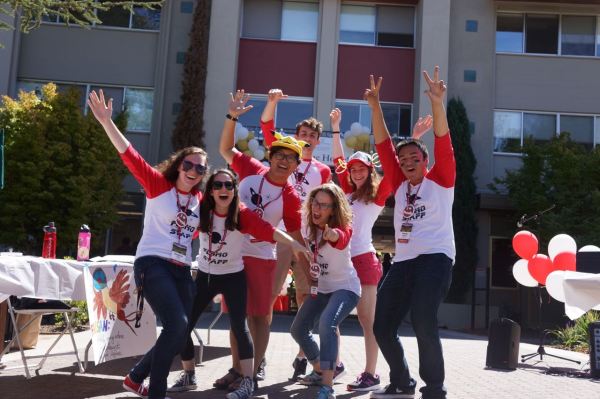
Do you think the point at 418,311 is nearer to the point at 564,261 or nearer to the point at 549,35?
the point at 564,261

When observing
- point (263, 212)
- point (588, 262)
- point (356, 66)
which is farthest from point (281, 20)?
point (263, 212)

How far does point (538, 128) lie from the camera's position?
21.3 metres

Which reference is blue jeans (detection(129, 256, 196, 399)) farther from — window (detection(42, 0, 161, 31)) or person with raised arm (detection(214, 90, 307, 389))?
window (detection(42, 0, 161, 31))

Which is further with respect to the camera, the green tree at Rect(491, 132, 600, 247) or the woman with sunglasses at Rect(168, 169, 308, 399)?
the green tree at Rect(491, 132, 600, 247)

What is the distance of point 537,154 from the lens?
61.7 feet

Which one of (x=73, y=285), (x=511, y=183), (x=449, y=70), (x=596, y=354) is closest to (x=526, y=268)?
(x=596, y=354)

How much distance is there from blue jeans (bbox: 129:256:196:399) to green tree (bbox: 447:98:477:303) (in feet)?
51.3

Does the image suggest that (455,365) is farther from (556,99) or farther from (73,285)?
(556,99)

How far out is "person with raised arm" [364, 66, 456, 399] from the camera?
16.6 feet

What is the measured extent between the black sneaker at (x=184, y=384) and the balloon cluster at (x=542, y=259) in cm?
615

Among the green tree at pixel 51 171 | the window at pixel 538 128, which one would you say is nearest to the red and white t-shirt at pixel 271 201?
the green tree at pixel 51 171

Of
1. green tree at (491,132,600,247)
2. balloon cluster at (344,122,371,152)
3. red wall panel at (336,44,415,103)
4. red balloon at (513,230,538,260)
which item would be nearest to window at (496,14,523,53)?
red wall panel at (336,44,415,103)

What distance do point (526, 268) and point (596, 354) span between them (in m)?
2.51

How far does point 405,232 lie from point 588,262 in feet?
10.1
